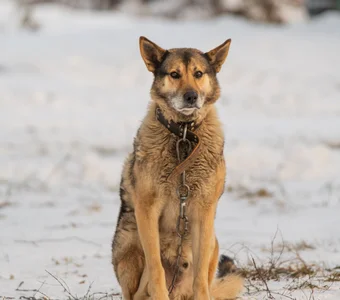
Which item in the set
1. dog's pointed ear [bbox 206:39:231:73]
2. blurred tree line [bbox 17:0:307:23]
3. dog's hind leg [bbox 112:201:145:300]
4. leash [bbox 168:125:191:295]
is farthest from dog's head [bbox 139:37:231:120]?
blurred tree line [bbox 17:0:307:23]

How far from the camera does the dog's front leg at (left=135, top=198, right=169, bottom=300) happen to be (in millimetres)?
4492

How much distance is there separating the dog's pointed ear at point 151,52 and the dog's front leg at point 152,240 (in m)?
0.96

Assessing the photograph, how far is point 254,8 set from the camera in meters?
23.3

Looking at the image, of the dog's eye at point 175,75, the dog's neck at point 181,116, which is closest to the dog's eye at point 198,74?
the dog's eye at point 175,75

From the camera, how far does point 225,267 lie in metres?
5.24

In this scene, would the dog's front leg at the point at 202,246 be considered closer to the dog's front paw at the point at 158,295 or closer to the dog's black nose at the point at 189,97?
the dog's front paw at the point at 158,295

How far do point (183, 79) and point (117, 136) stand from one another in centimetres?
871

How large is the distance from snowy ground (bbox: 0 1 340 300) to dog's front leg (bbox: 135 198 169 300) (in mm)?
743

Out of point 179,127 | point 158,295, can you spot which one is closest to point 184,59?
point 179,127

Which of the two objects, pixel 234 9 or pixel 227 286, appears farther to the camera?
pixel 234 9

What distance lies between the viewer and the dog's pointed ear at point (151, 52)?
4.78 meters

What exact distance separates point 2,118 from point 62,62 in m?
4.64

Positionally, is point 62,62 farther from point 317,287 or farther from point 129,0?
point 317,287

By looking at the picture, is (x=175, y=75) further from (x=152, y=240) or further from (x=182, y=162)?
(x=152, y=240)
